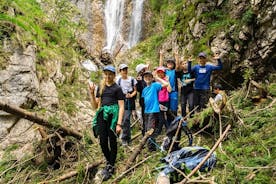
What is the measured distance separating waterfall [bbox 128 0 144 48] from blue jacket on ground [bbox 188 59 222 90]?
14.9 m

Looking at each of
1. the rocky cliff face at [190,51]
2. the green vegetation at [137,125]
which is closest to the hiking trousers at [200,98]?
the green vegetation at [137,125]

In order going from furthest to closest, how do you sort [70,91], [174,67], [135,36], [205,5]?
1. [135,36]
2. [205,5]
3. [70,91]
4. [174,67]

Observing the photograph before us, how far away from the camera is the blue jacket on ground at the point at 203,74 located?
6.93 meters

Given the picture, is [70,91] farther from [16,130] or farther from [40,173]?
[40,173]

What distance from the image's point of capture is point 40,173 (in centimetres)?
588

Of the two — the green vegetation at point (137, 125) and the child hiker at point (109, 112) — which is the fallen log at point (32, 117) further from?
the child hiker at point (109, 112)

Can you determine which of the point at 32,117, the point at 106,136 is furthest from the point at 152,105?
the point at 32,117

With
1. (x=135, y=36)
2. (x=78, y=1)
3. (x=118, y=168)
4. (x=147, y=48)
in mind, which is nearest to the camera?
(x=118, y=168)

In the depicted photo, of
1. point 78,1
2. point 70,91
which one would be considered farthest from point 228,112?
point 78,1

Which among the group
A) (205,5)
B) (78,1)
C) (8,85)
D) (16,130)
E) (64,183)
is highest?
(78,1)

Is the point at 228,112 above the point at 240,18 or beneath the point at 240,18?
beneath

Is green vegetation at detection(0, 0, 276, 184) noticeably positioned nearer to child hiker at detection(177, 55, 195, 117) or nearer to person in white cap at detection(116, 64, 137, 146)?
person in white cap at detection(116, 64, 137, 146)

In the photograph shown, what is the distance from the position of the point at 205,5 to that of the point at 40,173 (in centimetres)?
838

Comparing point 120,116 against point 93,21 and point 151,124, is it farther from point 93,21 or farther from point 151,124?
point 93,21
